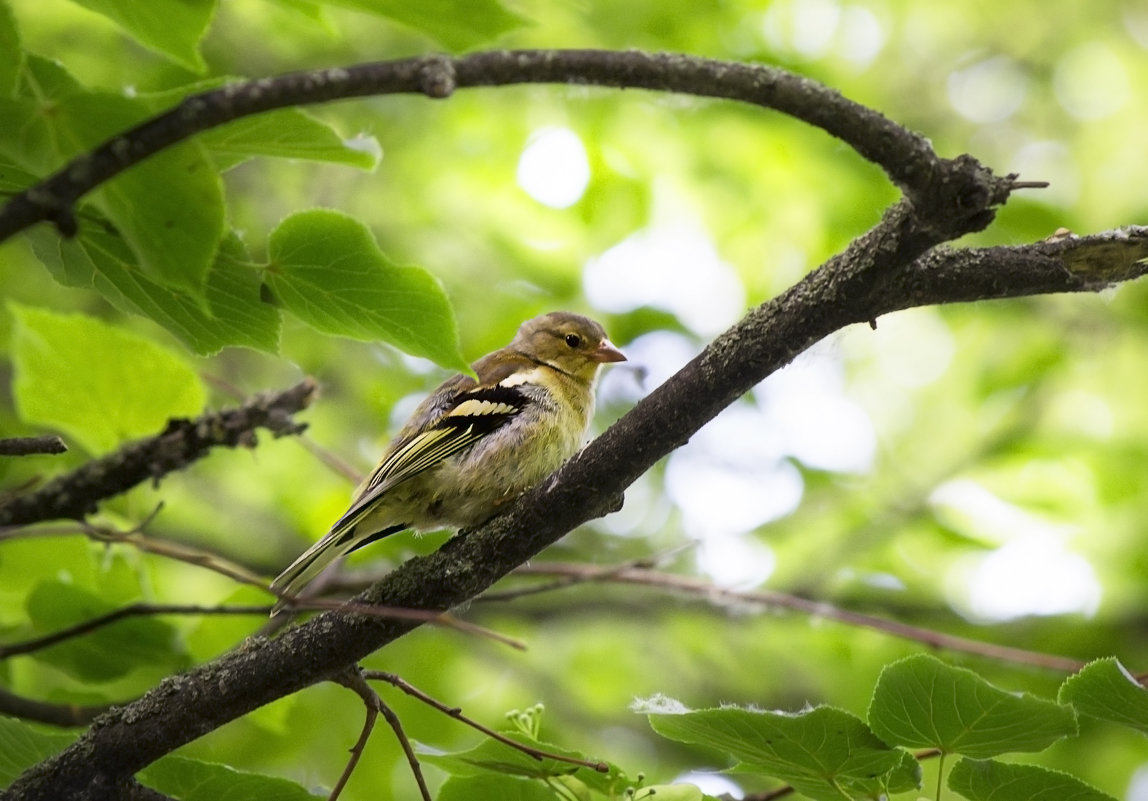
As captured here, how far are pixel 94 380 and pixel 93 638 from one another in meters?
0.95

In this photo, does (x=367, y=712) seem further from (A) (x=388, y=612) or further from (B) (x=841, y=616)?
(B) (x=841, y=616)

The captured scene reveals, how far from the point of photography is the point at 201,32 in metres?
1.94

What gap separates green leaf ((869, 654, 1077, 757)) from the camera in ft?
6.84

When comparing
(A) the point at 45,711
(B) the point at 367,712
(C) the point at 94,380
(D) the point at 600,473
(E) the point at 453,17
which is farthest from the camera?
(C) the point at 94,380

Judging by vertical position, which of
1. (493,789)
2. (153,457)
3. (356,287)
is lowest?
(493,789)

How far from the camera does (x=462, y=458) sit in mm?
3775

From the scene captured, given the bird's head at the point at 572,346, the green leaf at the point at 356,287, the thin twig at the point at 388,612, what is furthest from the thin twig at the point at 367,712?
the bird's head at the point at 572,346

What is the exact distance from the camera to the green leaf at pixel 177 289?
85.6 inches

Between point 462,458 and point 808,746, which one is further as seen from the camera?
point 462,458

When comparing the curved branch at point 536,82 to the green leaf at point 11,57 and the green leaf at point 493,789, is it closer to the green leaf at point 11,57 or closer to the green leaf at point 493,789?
the green leaf at point 11,57

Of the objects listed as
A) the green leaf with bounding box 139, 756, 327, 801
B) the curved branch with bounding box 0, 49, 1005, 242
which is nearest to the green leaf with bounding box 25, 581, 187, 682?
the green leaf with bounding box 139, 756, 327, 801

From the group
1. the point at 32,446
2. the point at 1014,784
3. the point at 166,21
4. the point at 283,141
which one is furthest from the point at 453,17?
the point at 1014,784

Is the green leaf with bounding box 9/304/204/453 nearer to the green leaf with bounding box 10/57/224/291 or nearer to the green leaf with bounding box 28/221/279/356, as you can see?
the green leaf with bounding box 28/221/279/356

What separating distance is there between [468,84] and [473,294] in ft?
15.8
